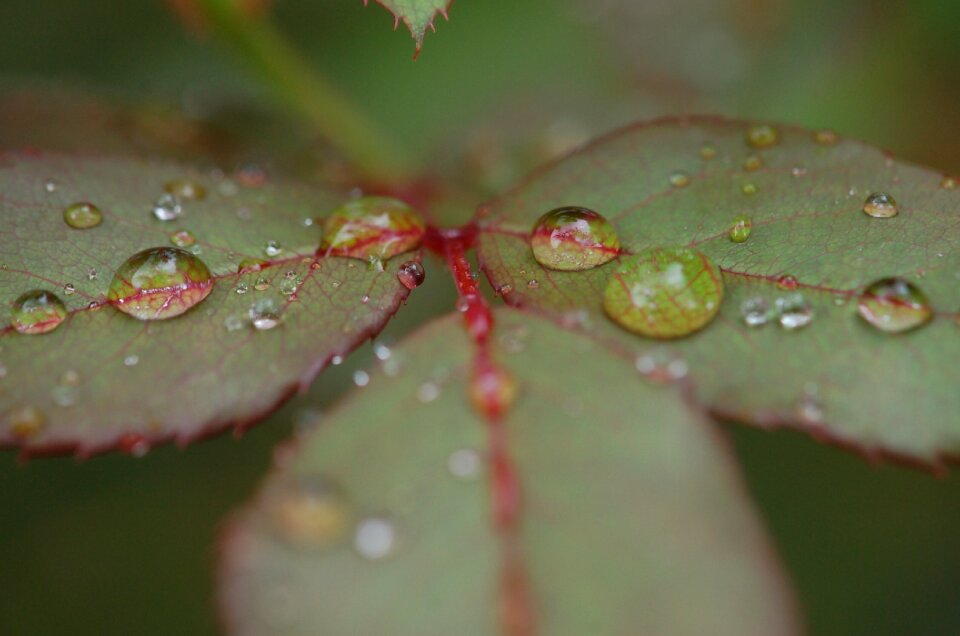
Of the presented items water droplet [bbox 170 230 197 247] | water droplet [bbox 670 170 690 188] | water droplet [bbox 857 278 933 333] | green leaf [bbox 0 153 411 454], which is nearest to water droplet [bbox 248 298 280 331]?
green leaf [bbox 0 153 411 454]

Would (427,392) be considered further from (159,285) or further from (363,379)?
(159,285)

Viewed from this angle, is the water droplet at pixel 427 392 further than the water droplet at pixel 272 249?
No

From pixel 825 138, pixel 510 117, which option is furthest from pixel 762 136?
pixel 510 117

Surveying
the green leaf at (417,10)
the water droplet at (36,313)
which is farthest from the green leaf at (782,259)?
the water droplet at (36,313)

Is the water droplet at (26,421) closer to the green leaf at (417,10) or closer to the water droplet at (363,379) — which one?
the water droplet at (363,379)

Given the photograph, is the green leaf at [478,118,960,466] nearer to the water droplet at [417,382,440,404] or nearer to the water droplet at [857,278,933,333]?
the water droplet at [857,278,933,333]

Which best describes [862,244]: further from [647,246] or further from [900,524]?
[900,524]

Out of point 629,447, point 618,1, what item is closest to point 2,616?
point 629,447
